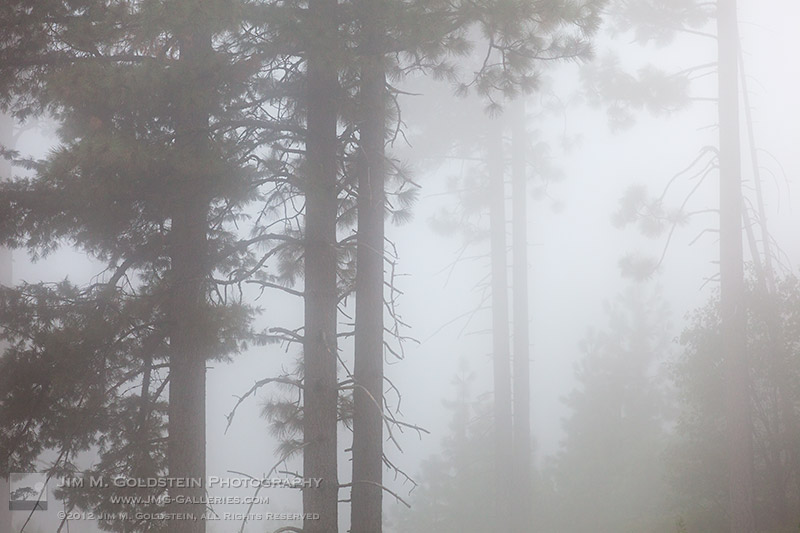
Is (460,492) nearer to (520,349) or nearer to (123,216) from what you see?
(520,349)

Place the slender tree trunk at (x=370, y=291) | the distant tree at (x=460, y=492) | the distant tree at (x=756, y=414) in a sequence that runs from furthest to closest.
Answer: the distant tree at (x=460, y=492) < the distant tree at (x=756, y=414) < the slender tree trunk at (x=370, y=291)

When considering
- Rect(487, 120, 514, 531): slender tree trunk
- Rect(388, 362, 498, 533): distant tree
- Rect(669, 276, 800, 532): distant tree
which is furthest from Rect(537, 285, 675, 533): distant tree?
Rect(669, 276, 800, 532): distant tree

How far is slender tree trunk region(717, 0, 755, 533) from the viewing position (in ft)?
28.6

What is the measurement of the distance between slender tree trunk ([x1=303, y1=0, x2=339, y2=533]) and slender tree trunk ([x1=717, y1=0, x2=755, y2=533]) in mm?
5928

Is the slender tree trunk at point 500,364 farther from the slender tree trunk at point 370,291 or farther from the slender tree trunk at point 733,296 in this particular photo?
the slender tree trunk at point 370,291

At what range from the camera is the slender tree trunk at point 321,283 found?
577 cm

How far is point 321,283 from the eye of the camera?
6043mm

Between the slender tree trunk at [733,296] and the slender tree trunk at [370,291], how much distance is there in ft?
17.5

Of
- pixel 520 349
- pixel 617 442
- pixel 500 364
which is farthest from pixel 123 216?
pixel 617 442

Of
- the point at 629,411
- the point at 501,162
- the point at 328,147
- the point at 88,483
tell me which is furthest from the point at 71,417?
the point at 629,411

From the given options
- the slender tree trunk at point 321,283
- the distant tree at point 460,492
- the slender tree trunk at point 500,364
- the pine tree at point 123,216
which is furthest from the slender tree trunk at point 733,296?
the pine tree at point 123,216

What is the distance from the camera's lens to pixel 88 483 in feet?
22.6

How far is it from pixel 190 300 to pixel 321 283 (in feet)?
4.34

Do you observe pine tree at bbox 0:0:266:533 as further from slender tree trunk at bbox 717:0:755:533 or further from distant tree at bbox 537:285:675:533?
distant tree at bbox 537:285:675:533
